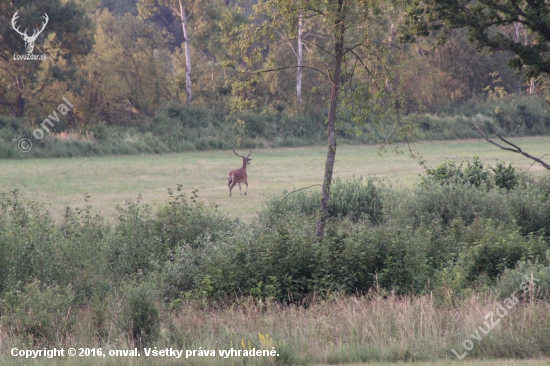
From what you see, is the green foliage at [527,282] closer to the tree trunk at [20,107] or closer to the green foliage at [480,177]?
the green foliage at [480,177]

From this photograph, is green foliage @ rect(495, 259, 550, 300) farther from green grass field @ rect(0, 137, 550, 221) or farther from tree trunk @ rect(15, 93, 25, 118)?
tree trunk @ rect(15, 93, 25, 118)

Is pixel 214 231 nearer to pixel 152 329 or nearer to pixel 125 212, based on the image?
pixel 125 212

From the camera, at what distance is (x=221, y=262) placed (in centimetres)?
1091

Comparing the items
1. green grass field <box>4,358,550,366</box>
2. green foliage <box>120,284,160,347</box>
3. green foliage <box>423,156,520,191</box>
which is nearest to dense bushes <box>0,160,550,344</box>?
green foliage <box>120,284,160,347</box>

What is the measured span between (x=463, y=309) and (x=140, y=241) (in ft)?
23.5

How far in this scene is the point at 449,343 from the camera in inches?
268

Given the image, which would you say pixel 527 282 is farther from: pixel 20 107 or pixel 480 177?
pixel 20 107

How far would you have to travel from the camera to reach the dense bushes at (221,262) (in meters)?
9.05

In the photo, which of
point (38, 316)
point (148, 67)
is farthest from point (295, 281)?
point (148, 67)

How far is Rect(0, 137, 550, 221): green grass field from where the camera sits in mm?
20906

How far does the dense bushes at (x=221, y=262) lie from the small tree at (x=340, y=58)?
104 centimetres

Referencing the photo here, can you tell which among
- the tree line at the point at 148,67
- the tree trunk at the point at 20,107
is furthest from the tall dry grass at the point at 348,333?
the tree trunk at the point at 20,107

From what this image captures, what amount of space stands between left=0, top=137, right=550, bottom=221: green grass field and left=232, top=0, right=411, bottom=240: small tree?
3.46m

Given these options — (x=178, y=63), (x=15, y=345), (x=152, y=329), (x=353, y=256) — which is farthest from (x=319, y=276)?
(x=178, y=63)
